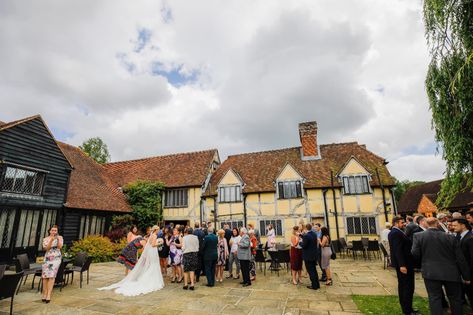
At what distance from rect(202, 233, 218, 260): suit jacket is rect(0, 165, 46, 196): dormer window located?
9673mm

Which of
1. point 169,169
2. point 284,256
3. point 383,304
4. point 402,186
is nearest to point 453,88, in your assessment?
point 383,304

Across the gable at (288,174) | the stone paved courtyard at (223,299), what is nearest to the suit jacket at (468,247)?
the stone paved courtyard at (223,299)

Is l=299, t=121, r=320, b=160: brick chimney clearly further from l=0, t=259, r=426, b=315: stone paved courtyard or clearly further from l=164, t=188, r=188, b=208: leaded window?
l=0, t=259, r=426, b=315: stone paved courtyard

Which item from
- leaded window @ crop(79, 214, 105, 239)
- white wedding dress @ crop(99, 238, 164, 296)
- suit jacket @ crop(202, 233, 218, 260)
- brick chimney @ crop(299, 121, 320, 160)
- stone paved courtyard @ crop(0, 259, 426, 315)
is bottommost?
stone paved courtyard @ crop(0, 259, 426, 315)

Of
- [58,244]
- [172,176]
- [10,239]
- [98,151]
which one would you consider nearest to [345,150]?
[172,176]

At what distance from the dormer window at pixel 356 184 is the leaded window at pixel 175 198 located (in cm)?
1203

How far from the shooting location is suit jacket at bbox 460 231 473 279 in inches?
200

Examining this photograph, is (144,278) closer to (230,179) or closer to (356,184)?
(230,179)

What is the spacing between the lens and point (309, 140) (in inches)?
863

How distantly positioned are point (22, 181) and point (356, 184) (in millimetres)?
19535

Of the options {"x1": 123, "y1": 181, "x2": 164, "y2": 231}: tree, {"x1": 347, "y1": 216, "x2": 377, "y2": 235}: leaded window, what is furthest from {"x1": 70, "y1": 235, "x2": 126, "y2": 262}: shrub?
{"x1": 347, "y1": 216, "x2": 377, "y2": 235}: leaded window

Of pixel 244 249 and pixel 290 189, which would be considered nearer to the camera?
pixel 244 249

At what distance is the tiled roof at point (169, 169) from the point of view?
21.8 meters

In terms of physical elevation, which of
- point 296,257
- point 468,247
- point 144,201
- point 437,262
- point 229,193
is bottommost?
point 296,257
